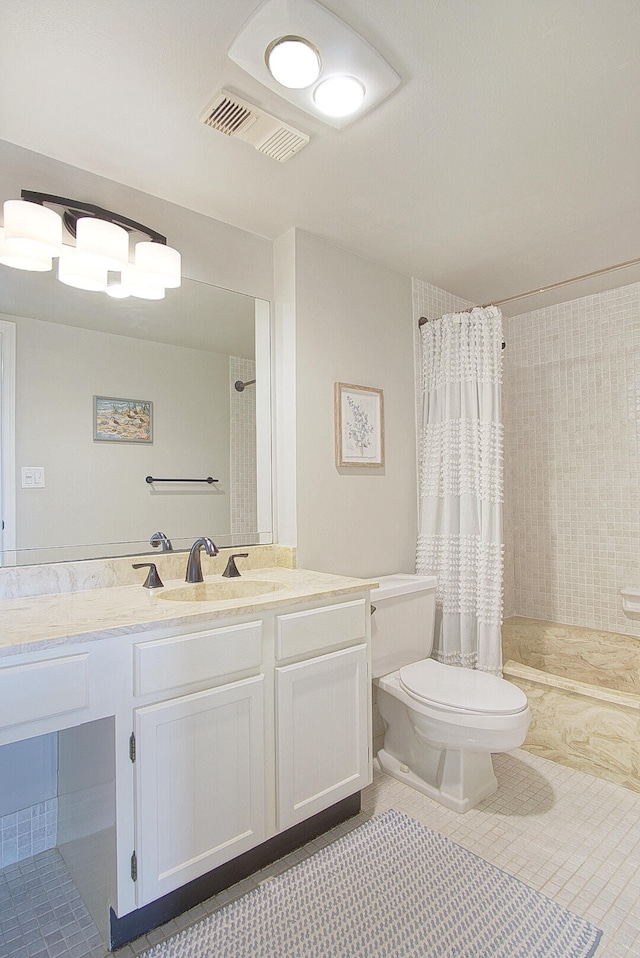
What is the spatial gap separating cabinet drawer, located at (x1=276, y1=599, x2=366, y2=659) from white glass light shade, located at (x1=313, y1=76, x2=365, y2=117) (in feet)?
5.02

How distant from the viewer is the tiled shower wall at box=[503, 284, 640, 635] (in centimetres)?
296

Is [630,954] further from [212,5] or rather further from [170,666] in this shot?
[212,5]

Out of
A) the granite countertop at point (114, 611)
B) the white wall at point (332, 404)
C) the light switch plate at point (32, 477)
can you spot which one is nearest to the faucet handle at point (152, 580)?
the granite countertop at point (114, 611)

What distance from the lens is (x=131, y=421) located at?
199 centimetres

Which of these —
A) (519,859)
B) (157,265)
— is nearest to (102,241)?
(157,265)

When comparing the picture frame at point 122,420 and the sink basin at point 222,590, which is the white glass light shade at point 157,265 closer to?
the picture frame at point 122,420

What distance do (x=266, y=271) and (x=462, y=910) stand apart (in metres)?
2.44

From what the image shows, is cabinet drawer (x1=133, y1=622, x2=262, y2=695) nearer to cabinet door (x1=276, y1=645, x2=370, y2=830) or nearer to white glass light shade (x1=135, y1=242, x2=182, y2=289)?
cabinet door (x1=276, y1=645, x2=370, y2=830)

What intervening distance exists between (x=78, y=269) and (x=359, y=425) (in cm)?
133

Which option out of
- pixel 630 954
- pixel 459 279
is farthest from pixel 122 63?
pixel 630 954

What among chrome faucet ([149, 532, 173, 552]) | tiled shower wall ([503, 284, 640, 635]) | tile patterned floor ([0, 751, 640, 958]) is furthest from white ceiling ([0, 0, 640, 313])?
tile patterned floor ([0, 751, 640, 958])

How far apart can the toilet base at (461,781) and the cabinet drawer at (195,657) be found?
→ 3.14 feet

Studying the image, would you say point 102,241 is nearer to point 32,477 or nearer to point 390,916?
point 32,477

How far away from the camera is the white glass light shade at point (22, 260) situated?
1.67m
